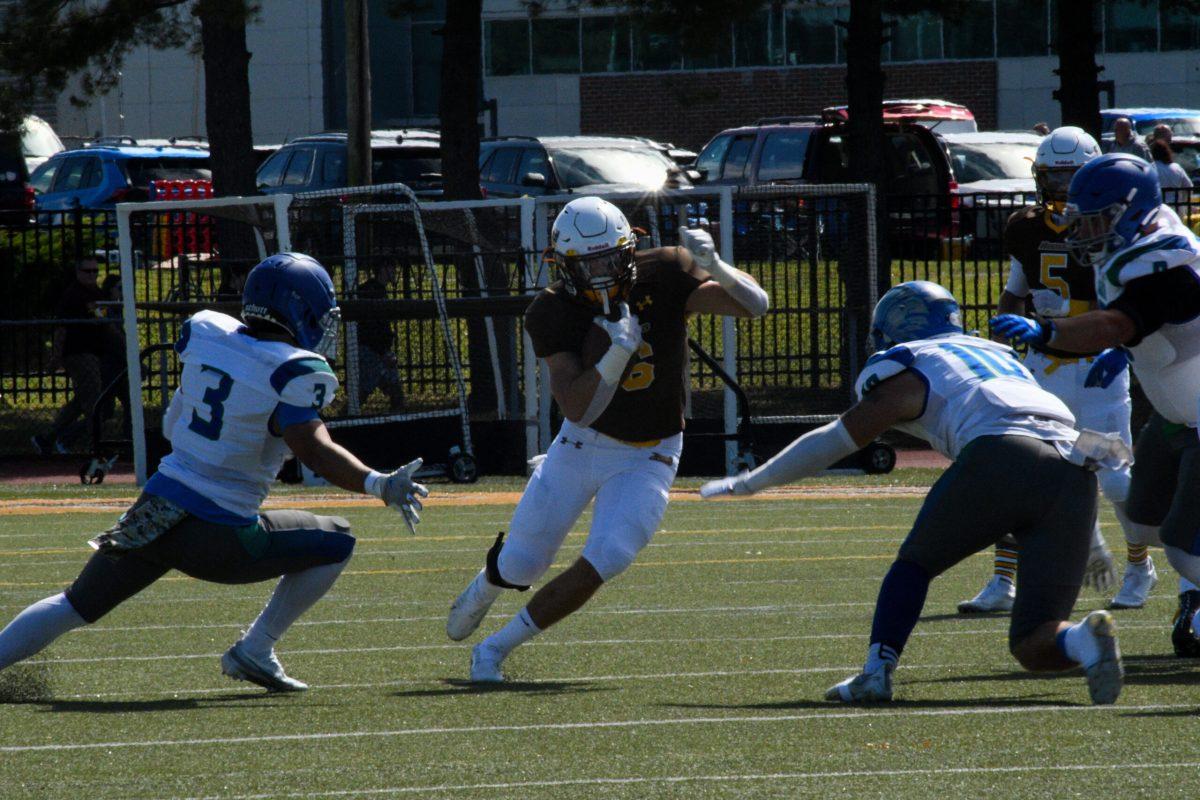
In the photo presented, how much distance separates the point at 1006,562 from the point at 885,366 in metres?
Result: 2.80

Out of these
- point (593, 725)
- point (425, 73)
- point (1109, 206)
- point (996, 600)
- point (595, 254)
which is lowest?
point (996, 600)

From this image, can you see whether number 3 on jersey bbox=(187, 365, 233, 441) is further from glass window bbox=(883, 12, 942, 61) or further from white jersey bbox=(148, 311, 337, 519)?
glass window bbox=(883, 12, 942, 61)

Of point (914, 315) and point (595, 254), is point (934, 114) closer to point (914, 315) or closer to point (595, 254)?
point (595, 254)

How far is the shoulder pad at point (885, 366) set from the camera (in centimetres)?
578

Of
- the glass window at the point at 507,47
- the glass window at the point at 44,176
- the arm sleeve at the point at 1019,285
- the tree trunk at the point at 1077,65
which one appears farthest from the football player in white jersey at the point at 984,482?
the glass window at the point at 507,47

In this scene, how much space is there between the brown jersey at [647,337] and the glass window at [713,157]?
18.3m

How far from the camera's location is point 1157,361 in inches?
252

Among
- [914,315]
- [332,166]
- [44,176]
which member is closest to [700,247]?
[914,315]

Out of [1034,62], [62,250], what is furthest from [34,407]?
[1034,62]

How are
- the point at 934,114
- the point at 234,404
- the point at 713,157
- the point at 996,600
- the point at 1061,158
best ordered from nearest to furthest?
the point at 234,404 < the point at 996,600 < the point at 1061,158 < the point at 713,157 < the point at 934,114

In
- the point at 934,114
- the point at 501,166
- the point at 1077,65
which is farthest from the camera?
the point at 934,114

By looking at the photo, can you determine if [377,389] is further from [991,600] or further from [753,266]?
[991,600]

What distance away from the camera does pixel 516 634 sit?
21.9 feet

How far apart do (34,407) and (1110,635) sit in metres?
15.0
